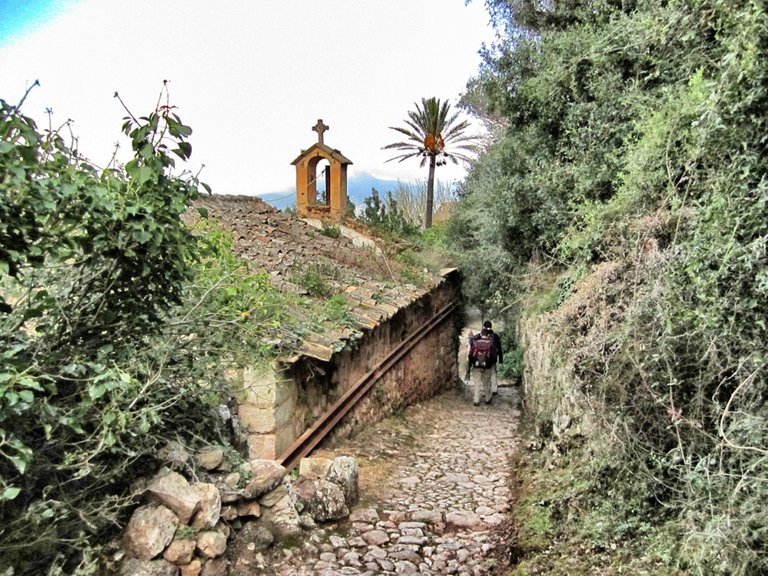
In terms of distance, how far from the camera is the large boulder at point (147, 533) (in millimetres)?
2990

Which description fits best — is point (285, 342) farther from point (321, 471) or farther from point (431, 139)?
point (431, 139)

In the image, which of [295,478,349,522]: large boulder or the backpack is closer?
[295,478,349,522]: large boulder

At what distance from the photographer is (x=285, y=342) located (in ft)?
18.3

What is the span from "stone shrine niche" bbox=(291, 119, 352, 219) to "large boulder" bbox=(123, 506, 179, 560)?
36.7 feet

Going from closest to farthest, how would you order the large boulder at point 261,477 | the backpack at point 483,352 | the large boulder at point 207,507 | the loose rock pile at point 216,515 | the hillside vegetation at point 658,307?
1. the hillside vegetation at point 658,307
2. the loose rock pile at point 216,515
3. the large boulder at point 207,507
4. the large boulder at point 261,477
5. the backpack at point 483,352

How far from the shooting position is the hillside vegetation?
2.92m

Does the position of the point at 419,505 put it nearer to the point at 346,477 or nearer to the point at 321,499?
the point at 346,477

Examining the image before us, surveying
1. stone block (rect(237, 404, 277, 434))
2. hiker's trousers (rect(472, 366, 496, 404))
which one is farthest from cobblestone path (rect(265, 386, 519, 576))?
hiker's trousers (rect(472, 366, 496, 404))

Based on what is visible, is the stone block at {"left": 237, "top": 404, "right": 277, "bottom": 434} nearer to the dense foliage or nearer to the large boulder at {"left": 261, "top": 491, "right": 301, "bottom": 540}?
the large boulder at {"left": 261, "top": 491, "right": 301, "bottom": 540}

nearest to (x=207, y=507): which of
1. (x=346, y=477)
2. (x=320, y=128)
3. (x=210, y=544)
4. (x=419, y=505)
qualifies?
(x=210, y=544)

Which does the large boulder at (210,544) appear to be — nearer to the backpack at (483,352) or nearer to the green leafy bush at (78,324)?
the green leafy bush at (78,324)

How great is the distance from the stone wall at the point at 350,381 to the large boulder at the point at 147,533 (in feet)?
2.95

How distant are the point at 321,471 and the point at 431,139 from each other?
2066 cm

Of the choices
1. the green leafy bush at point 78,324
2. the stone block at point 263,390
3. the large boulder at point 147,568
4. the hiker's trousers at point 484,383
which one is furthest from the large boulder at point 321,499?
the hiker's trousers at point 484,383
